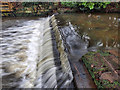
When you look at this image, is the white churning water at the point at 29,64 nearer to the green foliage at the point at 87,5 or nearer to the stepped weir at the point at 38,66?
the stepped weir at the point at 38,66

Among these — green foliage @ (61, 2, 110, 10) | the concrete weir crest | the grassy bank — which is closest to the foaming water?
the concrete weir crest

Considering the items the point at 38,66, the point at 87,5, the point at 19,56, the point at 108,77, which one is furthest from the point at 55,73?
the point at 87,5

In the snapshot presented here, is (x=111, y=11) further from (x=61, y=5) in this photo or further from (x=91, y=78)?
(x=91, y=78)

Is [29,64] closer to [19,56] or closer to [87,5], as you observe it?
[19,56]

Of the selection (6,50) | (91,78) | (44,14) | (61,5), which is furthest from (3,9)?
(91,78)

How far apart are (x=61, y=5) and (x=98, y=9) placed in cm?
254

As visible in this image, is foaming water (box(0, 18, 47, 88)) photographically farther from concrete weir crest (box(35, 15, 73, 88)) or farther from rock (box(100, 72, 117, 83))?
rock (box(100, 72, 117, 83))

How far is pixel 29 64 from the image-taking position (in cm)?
304

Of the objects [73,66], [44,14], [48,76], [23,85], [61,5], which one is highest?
[61,5]

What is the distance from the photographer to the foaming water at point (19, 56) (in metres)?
2.60

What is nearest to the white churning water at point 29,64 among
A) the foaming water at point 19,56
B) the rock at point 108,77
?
the foaming water at point 19,56

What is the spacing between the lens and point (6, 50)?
12.1 ft

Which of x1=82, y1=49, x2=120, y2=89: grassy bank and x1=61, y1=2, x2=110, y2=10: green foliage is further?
x1=61, y1=2, x2=110, y2=10: green foliage

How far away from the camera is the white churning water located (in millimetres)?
2166
